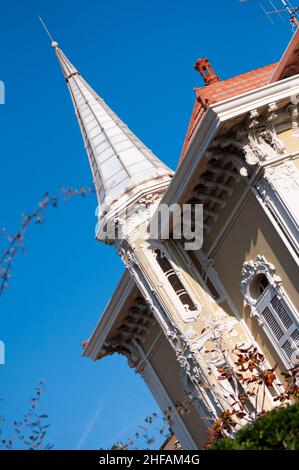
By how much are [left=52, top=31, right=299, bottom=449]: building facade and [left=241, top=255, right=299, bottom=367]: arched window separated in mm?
28

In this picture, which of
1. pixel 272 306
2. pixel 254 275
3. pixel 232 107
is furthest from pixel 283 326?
pixel 232 107

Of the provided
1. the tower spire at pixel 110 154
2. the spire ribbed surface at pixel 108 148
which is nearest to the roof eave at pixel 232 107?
the tower spire at pixel 110 154

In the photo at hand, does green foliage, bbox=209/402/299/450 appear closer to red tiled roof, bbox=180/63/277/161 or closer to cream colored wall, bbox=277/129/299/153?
cream colored wall, bbox=277/129/299/153

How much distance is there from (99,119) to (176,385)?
866cm

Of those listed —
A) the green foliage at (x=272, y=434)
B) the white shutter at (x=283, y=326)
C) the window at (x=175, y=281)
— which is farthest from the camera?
the window at (x=175, y=281)

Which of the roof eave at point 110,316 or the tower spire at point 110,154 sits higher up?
the tower spire at point 110,154

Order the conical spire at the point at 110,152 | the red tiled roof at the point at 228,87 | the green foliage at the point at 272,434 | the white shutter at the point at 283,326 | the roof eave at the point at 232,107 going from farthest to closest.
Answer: the conical spire at the point at 110,152
the red tiled roof at the point at 228,87
the white shutter at the point at 283,326
the roof eave at the point at 232,107
the green foliage at the point at 272,434

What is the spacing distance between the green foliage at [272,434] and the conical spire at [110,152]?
11.4 metres

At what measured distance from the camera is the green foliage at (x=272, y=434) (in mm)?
8883

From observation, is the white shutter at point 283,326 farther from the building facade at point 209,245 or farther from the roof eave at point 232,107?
the roof eave at point 232,107

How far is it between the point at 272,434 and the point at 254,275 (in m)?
8.20

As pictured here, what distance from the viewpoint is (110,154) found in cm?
2281

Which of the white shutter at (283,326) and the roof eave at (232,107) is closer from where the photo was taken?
the roof eave at (232,107)
